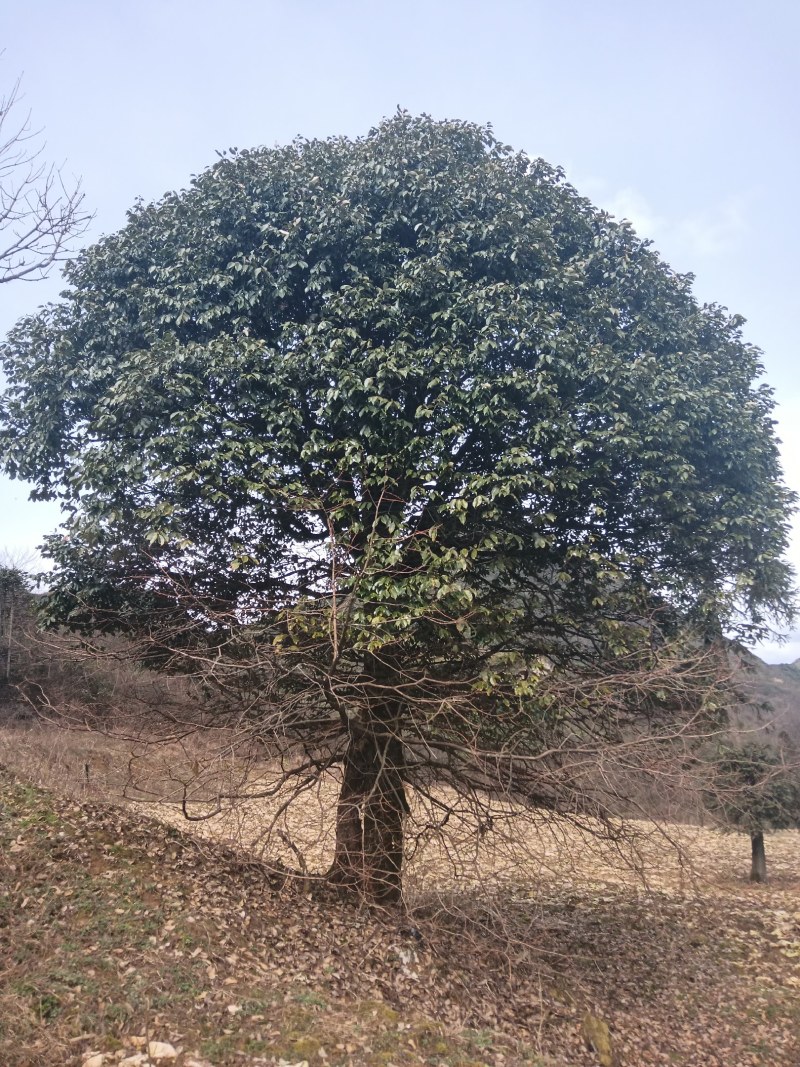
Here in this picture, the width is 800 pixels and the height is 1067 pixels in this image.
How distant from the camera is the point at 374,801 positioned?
7.66m

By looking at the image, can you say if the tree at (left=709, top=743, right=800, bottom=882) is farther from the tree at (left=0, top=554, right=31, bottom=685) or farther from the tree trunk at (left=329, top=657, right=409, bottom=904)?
the tree at (left=0, top=554, right=31, bottom=685)

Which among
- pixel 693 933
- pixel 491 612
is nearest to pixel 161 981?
pixel 491 612

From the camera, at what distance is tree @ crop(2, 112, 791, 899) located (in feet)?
24.7

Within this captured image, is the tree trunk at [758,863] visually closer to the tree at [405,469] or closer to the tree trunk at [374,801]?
the tree at [405,469]

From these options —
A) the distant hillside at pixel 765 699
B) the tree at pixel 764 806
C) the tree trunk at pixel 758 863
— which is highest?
the distant hillside at pixel 765 699

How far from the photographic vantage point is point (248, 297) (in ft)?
27.1

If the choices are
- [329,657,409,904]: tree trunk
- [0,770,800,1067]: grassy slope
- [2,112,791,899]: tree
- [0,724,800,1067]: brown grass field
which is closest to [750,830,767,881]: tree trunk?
[0,724,800,1067]: brown grass field

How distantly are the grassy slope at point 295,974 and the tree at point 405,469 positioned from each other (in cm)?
111

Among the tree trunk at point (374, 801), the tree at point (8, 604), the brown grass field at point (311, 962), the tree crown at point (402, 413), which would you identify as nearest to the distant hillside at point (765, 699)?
the tree crown at point (402, 413)

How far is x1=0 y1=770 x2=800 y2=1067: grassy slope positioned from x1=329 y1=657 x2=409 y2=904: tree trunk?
43 centimetres

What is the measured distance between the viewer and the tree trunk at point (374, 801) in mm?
7645

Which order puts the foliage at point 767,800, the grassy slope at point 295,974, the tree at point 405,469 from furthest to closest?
the foliage at point 767,800 < the tree at point 405,469 < the grassy slope at point 295,974

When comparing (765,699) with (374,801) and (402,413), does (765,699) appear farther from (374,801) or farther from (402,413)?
(402,413)

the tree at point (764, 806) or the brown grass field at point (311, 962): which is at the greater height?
the tree at point (764, 806)
